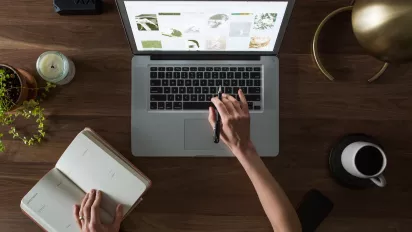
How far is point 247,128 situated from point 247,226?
10.1 inches

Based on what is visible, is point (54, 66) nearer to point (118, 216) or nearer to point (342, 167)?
point (118, 216)

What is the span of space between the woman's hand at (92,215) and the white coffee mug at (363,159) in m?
0.54

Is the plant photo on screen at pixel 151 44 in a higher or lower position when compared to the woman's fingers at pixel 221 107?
higher

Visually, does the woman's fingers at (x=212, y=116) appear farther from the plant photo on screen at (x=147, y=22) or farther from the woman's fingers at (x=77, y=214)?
the woman's fingers at (x=77, y=214)

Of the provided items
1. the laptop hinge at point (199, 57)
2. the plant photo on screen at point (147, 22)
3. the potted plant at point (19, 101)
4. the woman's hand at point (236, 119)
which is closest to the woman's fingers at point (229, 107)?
the woman's hand at point (236, 119)

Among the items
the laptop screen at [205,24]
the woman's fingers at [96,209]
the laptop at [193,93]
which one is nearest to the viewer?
the laptop screen at [205,24]

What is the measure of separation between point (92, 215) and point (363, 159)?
638 mm

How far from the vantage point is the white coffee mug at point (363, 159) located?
2.89ft

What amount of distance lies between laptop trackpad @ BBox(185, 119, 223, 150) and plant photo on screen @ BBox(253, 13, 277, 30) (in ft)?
0.89

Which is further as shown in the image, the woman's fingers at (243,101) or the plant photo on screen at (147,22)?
the woman's fingers at (243,101)

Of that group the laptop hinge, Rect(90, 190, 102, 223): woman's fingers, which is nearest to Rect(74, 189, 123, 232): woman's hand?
Rect(90, 190, 102, 223): woman's fingers

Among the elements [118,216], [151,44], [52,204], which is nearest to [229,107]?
[151,44]

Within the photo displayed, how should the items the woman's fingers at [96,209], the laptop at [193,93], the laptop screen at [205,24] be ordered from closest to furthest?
the laptop screen at [205,24] → the woman's fingers at [96,209] → the laptop at [193,93]

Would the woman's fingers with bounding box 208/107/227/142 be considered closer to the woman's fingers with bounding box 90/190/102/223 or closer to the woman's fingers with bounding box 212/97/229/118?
the woman's fingers with bounding box 212/97/229/118
